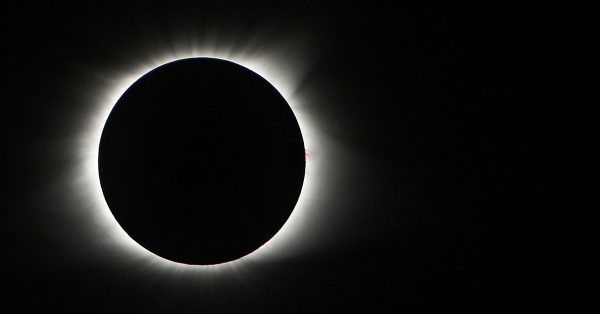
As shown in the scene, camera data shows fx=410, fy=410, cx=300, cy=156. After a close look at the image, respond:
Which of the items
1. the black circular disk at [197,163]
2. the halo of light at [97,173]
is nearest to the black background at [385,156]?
the halo of light at [97,173]

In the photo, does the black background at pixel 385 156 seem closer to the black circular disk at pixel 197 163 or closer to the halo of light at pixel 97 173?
the halo of light at pixel 97 173

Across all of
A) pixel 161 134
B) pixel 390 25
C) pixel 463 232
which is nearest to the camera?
pixel 161 134

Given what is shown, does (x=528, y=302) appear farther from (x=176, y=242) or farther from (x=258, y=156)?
(x=176, y=242)

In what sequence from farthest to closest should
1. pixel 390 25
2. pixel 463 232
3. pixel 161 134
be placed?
pixel 463 232 → pixel 390 25 → pixel 161 134

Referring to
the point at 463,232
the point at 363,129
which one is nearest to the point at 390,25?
the point at 363,129

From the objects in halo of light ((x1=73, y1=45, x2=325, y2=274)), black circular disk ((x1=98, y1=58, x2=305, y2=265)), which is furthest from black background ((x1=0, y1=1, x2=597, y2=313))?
black circular disk ((x1=98, y1=58, x2=305, y2=265))

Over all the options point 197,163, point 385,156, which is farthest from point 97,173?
point 385,156

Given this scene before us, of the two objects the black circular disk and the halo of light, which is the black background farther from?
the black circular disk
